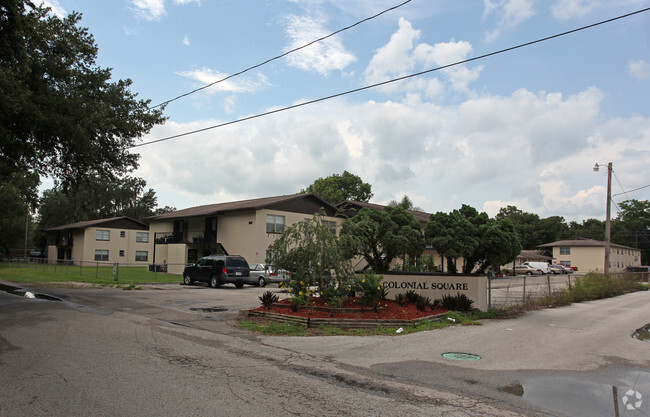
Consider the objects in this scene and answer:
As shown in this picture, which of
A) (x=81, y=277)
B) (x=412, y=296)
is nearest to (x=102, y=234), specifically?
(x=81, y=277)

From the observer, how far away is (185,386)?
5.75 m

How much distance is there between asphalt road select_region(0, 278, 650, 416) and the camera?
5.19 meters

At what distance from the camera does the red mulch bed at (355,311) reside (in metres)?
11.6

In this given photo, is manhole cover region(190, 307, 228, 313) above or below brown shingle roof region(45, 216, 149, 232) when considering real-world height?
below

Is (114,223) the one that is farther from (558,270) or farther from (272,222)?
(558,270)

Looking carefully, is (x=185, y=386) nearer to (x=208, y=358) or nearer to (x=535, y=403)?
(x=208, y=358)

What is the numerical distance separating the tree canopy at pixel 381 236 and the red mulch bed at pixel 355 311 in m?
1.89

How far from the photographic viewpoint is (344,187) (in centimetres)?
7062

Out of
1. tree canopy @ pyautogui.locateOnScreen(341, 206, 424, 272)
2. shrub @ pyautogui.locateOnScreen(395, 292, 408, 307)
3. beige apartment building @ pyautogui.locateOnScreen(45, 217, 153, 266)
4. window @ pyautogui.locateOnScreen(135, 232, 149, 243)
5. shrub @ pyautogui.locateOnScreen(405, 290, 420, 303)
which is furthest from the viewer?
window @ pyautogui.locateOnScreen(135, 232, 149, 243)

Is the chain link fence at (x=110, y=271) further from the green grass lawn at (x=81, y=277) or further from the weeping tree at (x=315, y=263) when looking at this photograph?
the weeping tree at (x=315, y=263)

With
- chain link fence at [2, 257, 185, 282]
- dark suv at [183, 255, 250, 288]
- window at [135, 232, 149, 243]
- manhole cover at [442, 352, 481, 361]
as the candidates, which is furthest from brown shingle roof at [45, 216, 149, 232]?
manhole cover at [442, 352, 481, 361]

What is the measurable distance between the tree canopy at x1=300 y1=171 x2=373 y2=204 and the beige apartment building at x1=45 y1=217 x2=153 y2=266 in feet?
80.8

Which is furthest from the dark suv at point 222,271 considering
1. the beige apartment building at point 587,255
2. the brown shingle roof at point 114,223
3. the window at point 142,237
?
the beige apartment building at point 587,255

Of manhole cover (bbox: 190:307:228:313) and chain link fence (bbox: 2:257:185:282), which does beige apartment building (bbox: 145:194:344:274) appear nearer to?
chain link fence (bbox: 2:257:185:282)
